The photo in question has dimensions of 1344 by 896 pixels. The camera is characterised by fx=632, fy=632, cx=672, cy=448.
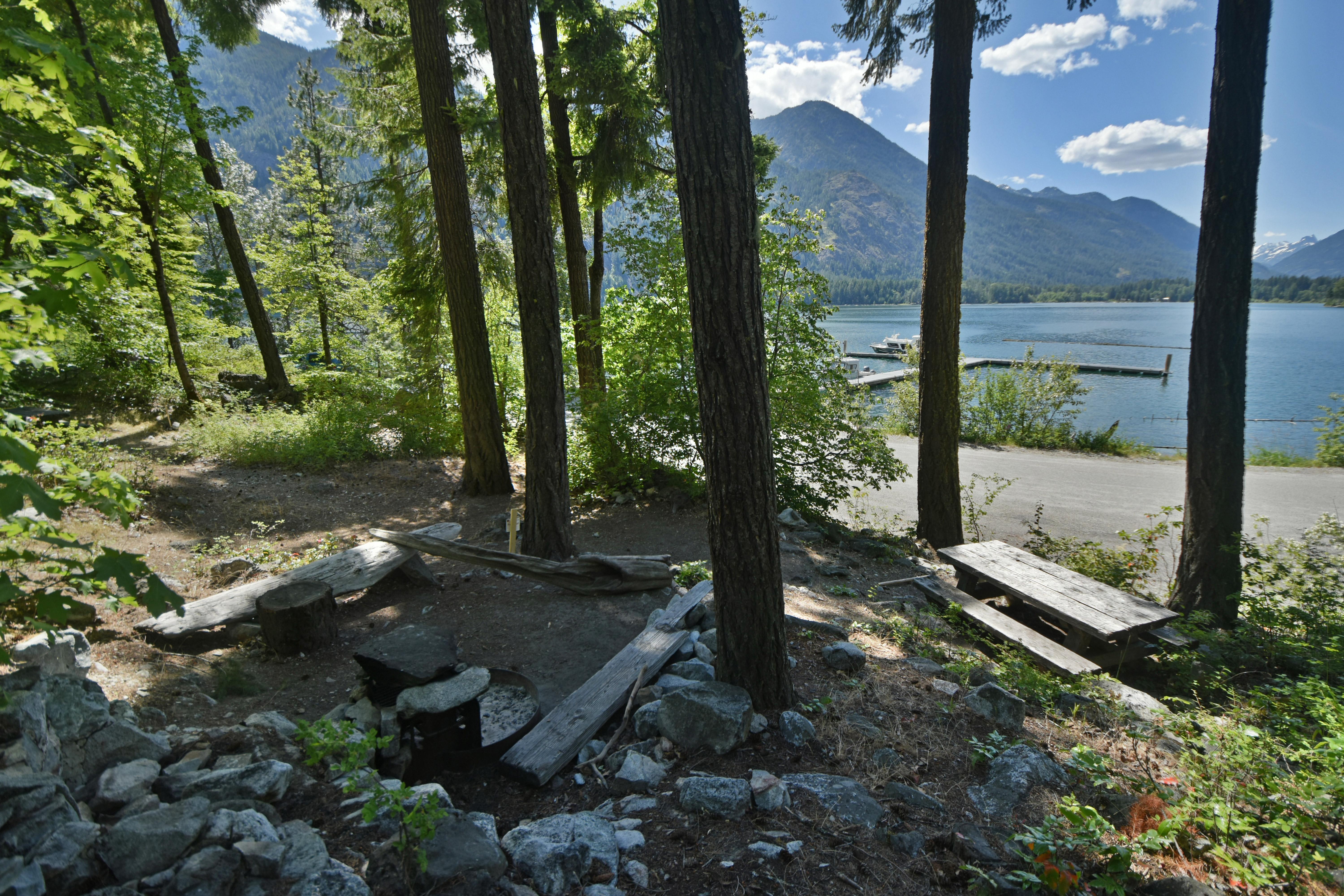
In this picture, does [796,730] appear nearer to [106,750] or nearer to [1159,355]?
[106,750]

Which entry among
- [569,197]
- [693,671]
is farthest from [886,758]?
[569,197]

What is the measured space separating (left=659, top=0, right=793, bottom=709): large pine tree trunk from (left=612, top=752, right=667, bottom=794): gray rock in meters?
0.67

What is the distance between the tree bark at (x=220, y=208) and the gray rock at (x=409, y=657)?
464 inches

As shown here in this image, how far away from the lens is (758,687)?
346cm

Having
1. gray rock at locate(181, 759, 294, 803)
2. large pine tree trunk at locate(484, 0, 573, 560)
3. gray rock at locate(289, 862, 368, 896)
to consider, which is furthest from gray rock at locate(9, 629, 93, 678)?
large pine tree trunk at locate(484, 0, 573, 560)

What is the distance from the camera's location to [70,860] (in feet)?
6.36

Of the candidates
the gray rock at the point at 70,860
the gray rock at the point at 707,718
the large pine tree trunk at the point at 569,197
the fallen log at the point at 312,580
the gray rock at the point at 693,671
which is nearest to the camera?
the gray rock at the point at 70,860

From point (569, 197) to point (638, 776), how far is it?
10.8 metres

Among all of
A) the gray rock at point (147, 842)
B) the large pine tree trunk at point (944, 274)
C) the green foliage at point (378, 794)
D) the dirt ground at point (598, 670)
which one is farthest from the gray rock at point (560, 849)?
the large pine tree trunk at point (944, 274)

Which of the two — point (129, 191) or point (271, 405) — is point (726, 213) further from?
point (271, 405)

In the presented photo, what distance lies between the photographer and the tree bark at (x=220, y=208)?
1117 cm

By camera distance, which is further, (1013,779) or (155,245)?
(155,245)

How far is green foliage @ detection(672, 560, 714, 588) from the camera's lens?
572 centimetres

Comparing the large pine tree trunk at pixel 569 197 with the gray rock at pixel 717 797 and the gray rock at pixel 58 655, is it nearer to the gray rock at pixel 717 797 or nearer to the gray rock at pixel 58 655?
the gray rock at pixel 58 655
